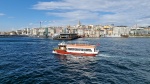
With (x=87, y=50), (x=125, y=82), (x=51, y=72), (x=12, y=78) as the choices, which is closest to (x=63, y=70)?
(x=51, y=72)

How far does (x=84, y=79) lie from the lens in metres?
46.8

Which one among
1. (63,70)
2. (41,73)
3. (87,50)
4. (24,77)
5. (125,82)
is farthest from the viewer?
(87,50)

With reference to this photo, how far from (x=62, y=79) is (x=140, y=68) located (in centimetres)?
2465

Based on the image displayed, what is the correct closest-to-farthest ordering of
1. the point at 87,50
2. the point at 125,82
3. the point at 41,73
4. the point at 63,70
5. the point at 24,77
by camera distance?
the point at 125,82 < the point at 24,77 < the point at 41,73 < the point at 63,70 < the point at 87,50

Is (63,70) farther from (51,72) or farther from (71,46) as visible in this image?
(71,46)

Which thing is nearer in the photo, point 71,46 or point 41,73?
point 41,73

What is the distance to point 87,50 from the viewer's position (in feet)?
278

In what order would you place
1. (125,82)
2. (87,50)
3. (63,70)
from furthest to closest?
(87,50) < (63,70) < (125,82)

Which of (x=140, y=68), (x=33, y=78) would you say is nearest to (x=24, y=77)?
(x=33, y=78)

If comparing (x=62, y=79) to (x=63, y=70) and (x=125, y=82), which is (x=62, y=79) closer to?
(x=63, y=70)

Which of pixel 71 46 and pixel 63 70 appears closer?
pixel 63 70

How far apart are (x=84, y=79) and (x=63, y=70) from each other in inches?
439

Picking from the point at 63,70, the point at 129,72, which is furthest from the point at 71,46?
the point at 129,72

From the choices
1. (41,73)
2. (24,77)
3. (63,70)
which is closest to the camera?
(24,77)
